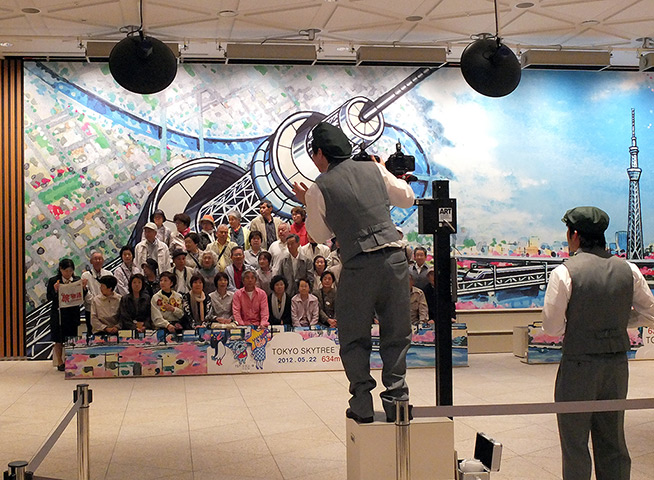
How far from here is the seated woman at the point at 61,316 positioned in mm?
9289

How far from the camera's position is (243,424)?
6172 mm

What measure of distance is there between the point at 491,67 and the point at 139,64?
3.01m

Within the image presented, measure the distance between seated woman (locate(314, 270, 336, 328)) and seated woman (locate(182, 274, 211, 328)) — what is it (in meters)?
1.39

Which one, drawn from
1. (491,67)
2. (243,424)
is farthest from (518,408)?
(491,67)

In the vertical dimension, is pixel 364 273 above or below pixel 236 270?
above

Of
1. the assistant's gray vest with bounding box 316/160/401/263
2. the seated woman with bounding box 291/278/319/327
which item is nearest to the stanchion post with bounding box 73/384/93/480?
the assistant's gray vest with bounding box 316/160/401/263

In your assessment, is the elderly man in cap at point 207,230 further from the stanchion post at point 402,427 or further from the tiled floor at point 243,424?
the stanchion post at point 402,427

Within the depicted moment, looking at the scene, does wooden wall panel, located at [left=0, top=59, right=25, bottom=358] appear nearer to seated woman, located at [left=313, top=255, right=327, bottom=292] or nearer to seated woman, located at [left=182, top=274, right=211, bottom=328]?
seated woman, located at [left=182, top=274, right=211, bottom=328]

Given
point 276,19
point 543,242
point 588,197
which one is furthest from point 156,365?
point 588,197

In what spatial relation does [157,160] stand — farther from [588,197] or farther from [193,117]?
[588,197]

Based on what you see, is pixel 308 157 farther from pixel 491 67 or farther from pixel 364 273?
pixel 364 273

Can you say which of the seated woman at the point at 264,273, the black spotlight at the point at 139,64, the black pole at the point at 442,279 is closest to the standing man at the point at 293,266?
the seated woman at the point at 264,273

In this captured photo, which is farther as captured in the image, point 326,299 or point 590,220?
point 326,299

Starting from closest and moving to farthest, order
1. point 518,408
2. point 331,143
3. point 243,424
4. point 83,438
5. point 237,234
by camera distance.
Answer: point 518,408, point 83,438, point 331,143, point 243,424, point 237,234
